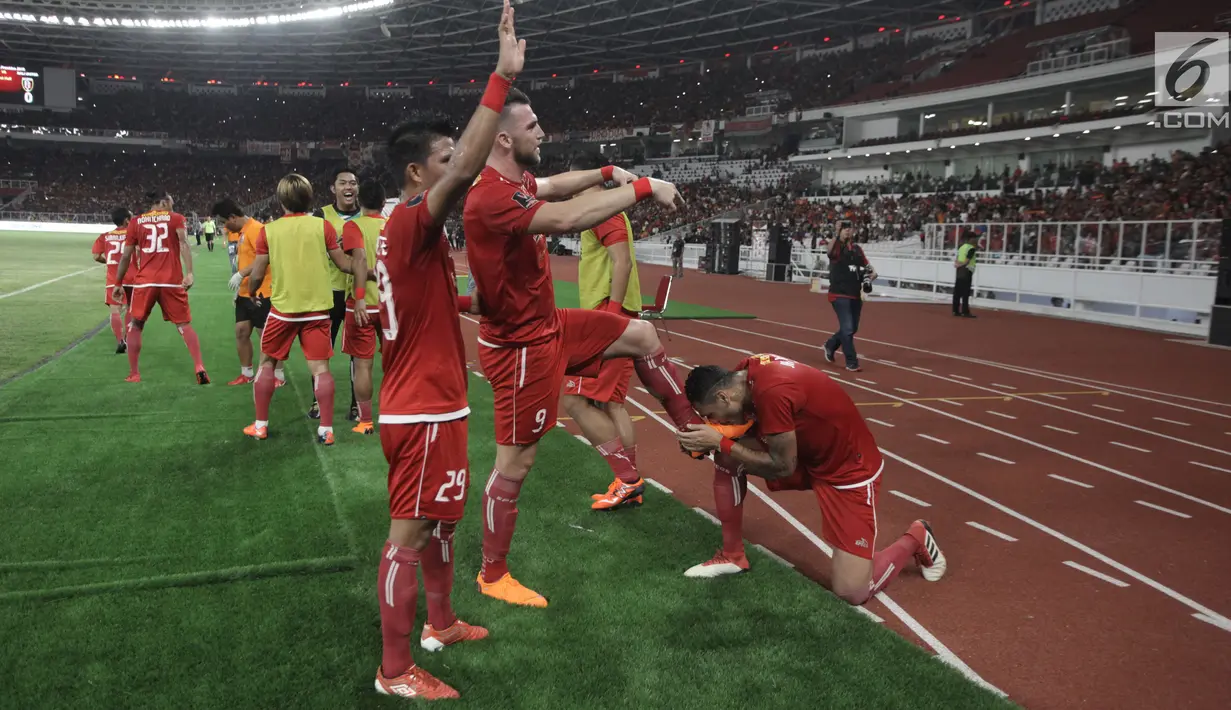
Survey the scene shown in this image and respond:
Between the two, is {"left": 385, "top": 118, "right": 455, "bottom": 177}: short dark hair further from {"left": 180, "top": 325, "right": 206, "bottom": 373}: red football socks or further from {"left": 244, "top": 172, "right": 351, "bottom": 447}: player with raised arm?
{"left": 180, "top": 325, "right": 206, "bottom": 373}: red football socks

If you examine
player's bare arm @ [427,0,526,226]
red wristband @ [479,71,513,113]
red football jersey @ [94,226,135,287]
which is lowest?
red football jersey @ [94,226,135,287]

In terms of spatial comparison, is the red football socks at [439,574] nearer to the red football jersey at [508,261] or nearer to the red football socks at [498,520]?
the red football socks at [498,520]

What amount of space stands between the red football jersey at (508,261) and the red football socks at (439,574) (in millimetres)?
1012

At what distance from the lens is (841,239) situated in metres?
11.0

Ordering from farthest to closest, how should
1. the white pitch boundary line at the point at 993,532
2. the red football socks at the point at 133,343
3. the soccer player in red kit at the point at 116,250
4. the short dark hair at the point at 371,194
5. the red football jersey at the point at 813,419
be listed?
the soccer player in red kit at the point at 116,250
the red football socks at the point at 133,343
the short dark hair at the point at 371,194
the white pitch boundary line at the point at 993,532
the red football jersey at the point at 813,419

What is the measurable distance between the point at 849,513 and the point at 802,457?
14.3 inches

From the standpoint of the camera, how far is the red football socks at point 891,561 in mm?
4078

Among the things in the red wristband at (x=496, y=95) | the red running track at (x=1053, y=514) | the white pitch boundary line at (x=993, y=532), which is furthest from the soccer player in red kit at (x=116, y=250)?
the white pitch boundary line at (x=993, y=532)

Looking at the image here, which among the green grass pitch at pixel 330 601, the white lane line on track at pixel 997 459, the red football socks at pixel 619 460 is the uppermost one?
the red football socks at pixel 619 460

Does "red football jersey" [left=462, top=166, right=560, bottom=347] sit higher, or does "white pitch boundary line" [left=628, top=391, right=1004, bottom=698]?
"red football jersey" [left=462, top=166, right=560, bottom=347]

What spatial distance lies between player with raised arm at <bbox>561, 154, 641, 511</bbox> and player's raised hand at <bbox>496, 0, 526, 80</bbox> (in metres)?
2.22

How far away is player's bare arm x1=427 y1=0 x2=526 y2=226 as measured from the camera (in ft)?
8.38

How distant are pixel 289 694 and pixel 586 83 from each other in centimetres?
6939

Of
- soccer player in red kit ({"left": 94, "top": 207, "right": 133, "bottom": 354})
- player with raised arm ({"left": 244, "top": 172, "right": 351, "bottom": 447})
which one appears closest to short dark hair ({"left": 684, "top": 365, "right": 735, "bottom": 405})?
player with raised arm ({"left": 244, "top": 172, "right": 351, "bottom": 447})
